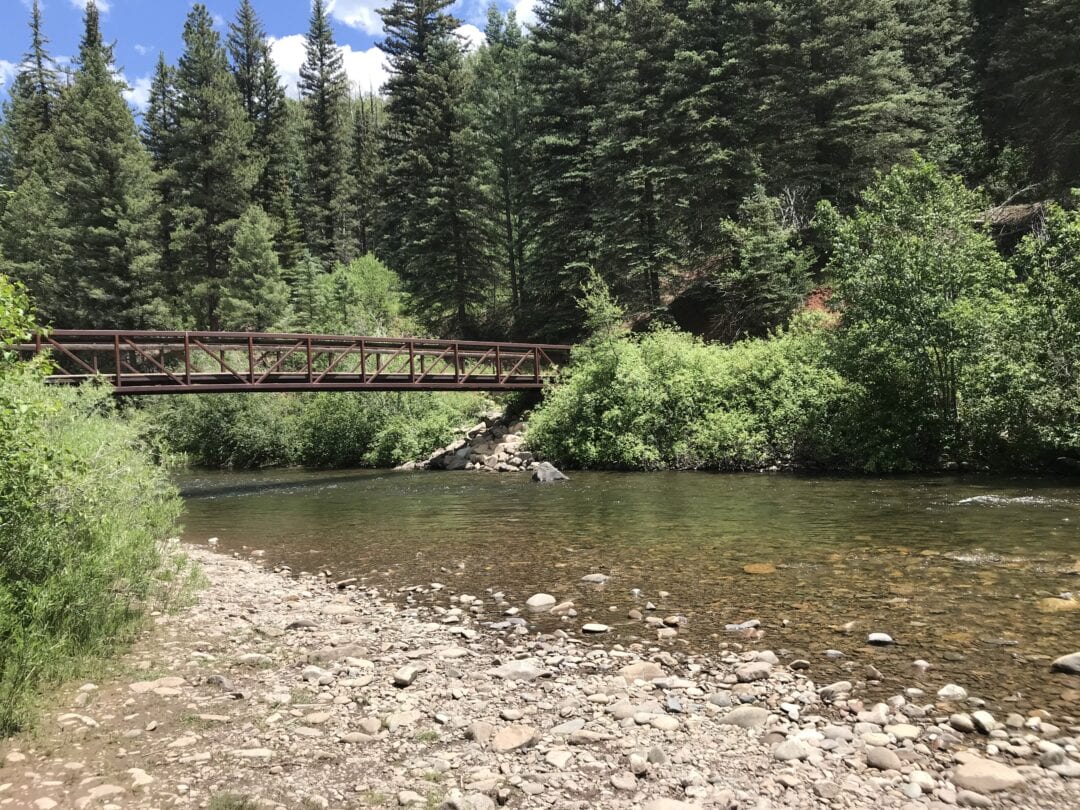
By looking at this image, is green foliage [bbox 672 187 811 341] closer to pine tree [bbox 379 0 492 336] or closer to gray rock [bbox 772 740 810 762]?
pine tree [bbox 379 0 492 336]

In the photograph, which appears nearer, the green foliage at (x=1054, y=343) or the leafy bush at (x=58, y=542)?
the leafy bush at (x=58, y=542)

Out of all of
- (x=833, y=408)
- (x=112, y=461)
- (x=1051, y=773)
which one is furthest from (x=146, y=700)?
(x=833, y=408)

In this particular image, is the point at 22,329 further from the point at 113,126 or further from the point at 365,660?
the point at 113,126

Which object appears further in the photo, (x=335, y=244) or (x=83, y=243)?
(x=335, y=244)

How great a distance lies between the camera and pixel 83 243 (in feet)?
124

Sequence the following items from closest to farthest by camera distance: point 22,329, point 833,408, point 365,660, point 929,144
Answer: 1. point 22,329
2. point 365,660
3. point 833,408
4. point 929,144

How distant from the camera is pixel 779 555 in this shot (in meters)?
8.93

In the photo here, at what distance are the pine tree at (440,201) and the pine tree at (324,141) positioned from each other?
57.9 ft

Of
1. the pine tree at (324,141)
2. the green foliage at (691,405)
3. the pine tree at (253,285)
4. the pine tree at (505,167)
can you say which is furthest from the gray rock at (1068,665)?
the pine tree at (324,141)

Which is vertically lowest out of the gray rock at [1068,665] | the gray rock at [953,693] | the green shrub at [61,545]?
the gray rock at [953,693]

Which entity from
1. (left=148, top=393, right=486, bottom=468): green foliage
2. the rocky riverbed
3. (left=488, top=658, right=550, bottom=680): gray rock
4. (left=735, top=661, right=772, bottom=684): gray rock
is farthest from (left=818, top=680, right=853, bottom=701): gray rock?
(left=148, top=393, right=486, bottom=468): green foliage

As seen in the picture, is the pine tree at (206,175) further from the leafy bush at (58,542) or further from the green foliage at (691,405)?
the leafy bush at (58,542)

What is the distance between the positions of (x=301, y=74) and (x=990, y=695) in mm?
64212

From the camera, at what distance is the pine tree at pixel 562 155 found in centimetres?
3206
